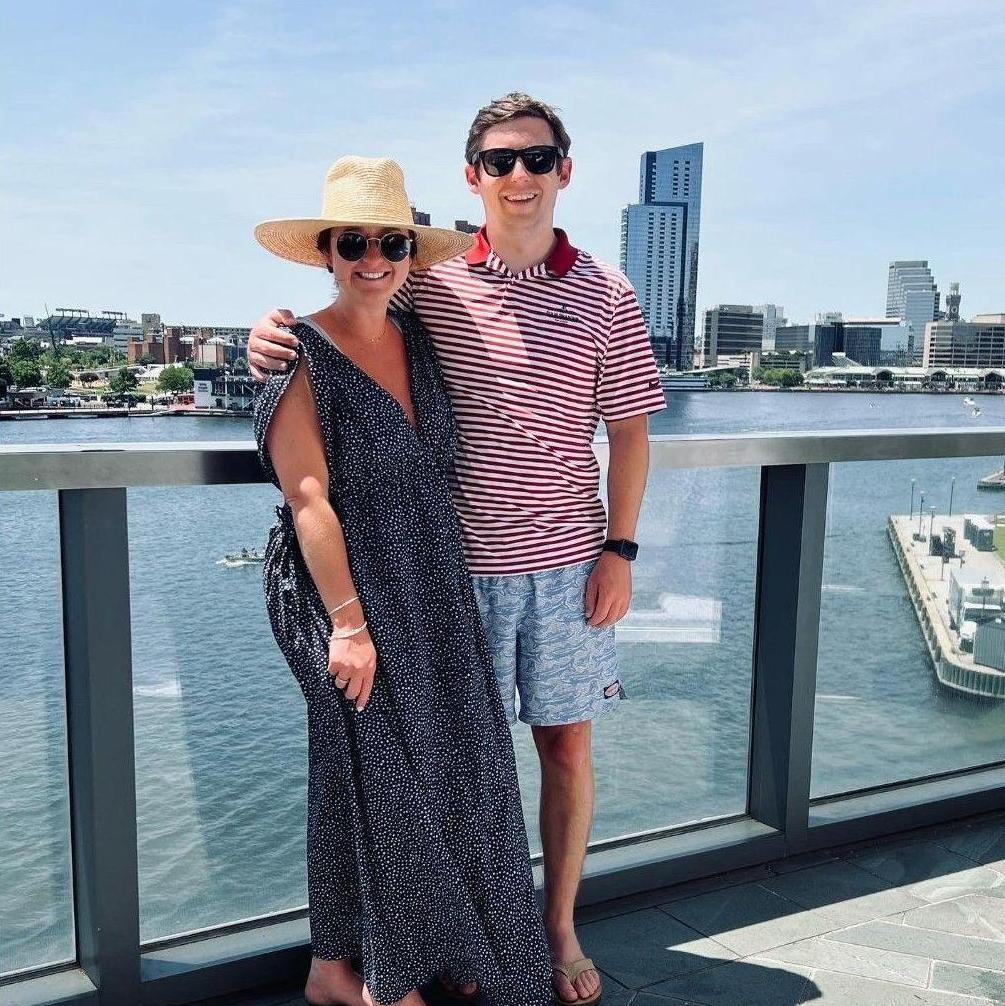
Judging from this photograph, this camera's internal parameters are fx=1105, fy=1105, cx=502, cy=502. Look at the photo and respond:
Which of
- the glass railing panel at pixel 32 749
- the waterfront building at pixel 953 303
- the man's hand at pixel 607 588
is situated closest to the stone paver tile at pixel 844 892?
the man's hand at pixel 607 588

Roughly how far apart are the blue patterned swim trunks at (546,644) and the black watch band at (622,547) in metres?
0.05

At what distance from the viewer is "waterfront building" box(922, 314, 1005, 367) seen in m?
62.9

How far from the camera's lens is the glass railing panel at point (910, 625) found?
2.82 meters

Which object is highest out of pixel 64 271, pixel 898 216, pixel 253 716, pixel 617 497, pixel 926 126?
pixel 926 126

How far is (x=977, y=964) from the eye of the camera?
226 cm

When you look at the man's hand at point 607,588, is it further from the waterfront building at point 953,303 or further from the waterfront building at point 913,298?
the waterfront building at point 953,303

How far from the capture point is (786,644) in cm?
271

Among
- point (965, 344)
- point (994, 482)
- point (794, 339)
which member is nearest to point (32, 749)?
point (994, 482)

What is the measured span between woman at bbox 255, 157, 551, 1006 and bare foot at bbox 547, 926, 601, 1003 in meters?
0.12

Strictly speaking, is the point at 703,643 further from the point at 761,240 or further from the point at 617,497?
the point at 761,240

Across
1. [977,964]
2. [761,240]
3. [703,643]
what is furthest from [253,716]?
[761,240]

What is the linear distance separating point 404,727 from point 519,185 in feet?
3.28

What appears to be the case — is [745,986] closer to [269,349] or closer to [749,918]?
[749,918]

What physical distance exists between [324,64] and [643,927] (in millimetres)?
85405
